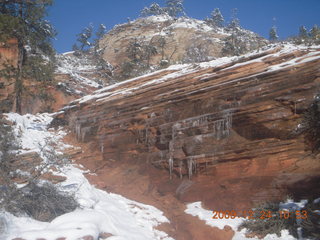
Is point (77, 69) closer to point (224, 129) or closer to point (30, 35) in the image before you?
point (30, 35)

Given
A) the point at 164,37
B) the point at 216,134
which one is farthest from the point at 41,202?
the point at 164,37

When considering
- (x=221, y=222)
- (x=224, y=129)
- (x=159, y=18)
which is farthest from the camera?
(x=159, y=18)

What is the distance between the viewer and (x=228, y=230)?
7.18 metres

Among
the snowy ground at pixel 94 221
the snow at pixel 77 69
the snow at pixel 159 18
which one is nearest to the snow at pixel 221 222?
the snowy ground at pixel 94 221

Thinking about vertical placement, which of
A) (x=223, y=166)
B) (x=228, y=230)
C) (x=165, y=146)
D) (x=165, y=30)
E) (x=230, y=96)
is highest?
(x=165, y=30)

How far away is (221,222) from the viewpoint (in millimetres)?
7594

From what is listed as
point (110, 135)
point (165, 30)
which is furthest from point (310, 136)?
point (165, 30)

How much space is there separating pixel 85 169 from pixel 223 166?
5.93 metres

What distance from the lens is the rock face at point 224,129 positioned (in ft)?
27.0

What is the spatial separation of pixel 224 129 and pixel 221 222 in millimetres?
3254

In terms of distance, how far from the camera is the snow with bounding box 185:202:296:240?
21.0ft

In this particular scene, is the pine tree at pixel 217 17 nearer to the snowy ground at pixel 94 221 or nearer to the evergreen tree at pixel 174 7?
the evergreen tree at pixel 174 7

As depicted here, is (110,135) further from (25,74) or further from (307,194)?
(307,194)

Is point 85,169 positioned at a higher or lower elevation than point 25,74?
lower
